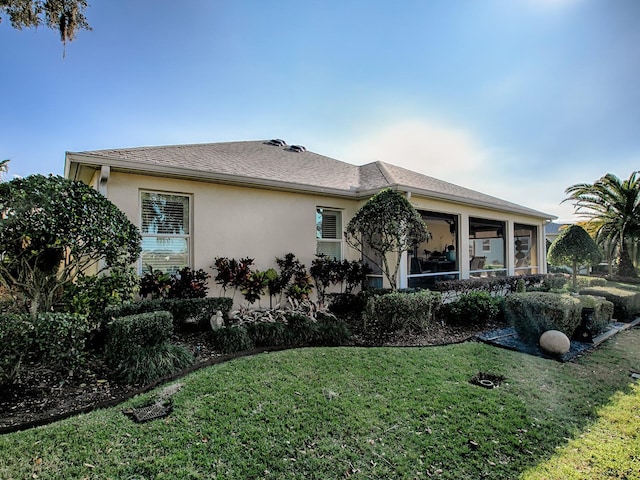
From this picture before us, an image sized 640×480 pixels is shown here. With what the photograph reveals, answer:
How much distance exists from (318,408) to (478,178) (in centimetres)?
1308

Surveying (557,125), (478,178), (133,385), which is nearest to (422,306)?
(133,385)

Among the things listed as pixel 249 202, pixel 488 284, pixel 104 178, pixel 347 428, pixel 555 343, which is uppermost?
pixel 104 178

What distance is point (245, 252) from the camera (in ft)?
24.7

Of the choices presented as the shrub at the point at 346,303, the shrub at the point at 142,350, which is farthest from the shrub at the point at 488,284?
the shrub at the point at 142,350

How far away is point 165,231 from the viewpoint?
6.71 m

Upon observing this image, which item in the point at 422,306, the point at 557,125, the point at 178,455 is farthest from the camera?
the point at 557,125

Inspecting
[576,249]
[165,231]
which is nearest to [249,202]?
[165,231]

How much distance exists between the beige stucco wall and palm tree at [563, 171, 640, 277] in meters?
17.3

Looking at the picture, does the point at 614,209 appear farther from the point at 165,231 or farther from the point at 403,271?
the point at 165,231

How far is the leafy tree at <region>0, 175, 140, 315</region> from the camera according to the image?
406cm

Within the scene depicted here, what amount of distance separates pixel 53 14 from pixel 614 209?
80.5 ft

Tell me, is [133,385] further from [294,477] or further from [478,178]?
[478,178]

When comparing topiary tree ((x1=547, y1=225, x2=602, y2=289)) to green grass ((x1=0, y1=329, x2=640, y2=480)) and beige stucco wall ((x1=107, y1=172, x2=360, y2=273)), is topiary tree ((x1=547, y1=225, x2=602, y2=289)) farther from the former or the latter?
beige stucco wall ((x1=107, y1=172, x2=360, y2=273))

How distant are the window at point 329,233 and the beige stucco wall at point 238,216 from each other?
0.88 ft
